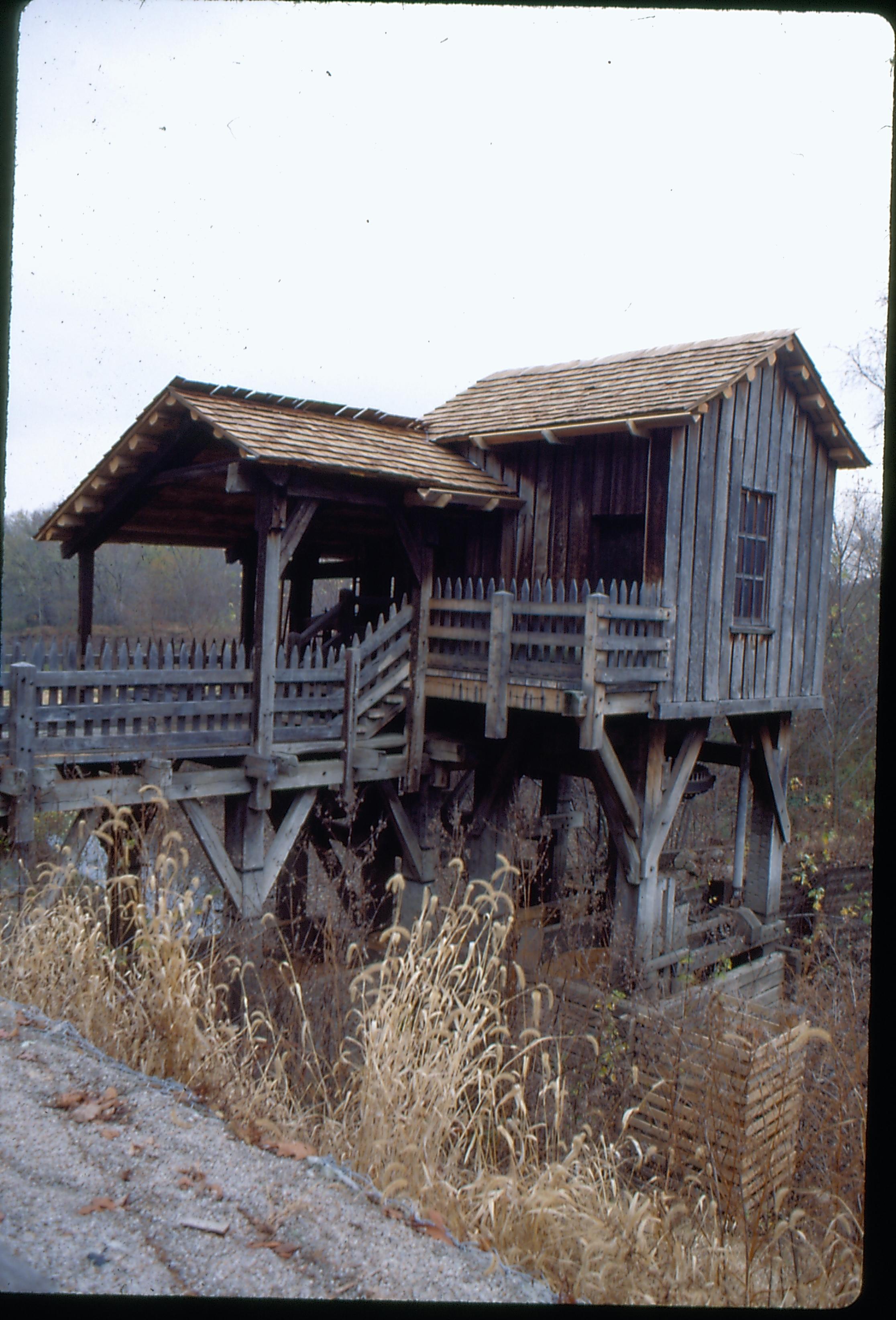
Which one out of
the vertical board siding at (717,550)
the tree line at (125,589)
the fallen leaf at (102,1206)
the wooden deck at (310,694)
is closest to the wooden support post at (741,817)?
the vertical board siding at (717,550)

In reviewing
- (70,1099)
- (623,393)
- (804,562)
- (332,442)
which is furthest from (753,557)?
(70,1099)

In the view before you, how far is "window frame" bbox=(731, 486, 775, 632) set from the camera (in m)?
9.81

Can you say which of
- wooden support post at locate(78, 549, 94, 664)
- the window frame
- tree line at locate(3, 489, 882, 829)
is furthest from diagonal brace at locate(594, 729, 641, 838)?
wooden support post at locate(78, 549, 94, 664)

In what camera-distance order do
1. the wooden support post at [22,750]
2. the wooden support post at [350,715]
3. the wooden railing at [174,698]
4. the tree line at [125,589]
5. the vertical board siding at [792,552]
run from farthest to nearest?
the tree line at [125,589], the vertical board siding at [792,552], the wooden support post at [350,715], the wooden railing at [174,698], the wooden support post at [22,750]

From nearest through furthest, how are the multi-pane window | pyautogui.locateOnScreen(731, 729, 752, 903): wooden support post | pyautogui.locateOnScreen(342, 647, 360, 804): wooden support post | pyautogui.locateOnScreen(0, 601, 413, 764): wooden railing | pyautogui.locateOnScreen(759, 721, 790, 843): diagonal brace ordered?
pyautogui.locateOnScreen(0, 601, 413, 764): wooden railing → pyautogui.locateOnScreen(342, 647, 360, 804): wooden support post → the multi-pane window → pyautogui.locateOnScreen(731, 729, 752, 903): wooden support post → pyautogui.locateOnScreen(759, 721, 790, 843): diagonal brace

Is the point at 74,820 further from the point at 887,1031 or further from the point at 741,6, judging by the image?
the point at 741,6

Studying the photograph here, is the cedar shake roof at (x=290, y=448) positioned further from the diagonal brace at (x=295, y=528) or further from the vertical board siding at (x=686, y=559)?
the vertical board siding at (x=686, y=559)

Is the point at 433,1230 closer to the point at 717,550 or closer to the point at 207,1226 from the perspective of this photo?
the point at 207,1226

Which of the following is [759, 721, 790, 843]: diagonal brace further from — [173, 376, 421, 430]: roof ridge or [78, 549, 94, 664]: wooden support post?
[78, 549, 94, 664]: wooden support post

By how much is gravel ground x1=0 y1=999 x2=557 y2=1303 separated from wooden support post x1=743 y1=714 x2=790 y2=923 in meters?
9.42

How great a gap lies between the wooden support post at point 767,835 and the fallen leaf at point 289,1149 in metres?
9.29

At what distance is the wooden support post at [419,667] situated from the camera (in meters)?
9.19

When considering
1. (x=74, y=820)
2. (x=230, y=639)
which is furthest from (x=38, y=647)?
(x=230, y=639)

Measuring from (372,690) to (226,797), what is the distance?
5.51ft
